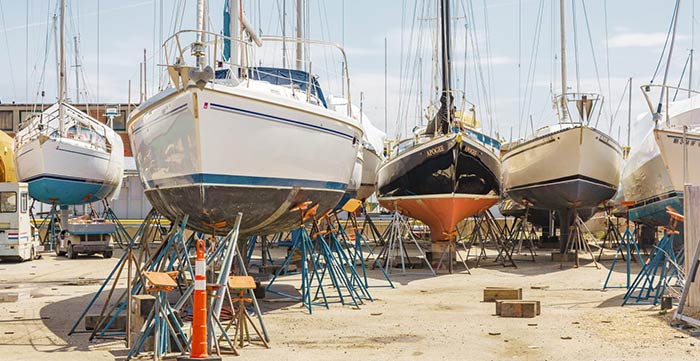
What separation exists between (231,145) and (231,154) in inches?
5.5

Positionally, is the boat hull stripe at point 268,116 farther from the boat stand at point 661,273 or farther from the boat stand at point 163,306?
the boat stand at point 661,273

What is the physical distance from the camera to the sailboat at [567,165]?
23516 millimetres

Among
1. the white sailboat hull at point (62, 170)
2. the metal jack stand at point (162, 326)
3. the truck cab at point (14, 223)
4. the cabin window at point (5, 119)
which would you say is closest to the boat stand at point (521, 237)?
the truck cab at point (14, 223)

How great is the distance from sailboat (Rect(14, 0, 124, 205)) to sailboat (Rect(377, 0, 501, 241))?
11.7 meters

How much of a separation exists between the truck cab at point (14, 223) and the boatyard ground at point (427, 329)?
660cm

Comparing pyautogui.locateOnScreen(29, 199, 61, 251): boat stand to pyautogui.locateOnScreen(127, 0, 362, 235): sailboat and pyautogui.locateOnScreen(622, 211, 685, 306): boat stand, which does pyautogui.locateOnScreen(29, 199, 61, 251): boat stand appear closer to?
pyautogui.locateOnScreen(127, 0, 362, 235): sailboat

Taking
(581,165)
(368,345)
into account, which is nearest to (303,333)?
(368,345)

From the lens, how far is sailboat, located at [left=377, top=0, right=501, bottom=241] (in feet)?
74.9

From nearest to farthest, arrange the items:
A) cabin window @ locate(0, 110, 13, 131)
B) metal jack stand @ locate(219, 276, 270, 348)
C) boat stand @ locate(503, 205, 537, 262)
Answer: metal jack stand @ locate(219, 276, 270, 348)
boat stand @ locate(503, 205, 537, 262)
cabin window @ locate(0, 110, 13, 131)

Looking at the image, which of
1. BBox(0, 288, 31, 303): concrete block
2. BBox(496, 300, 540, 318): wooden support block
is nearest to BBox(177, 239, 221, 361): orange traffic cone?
BBox(496, 300, 540, 318): wooden support block

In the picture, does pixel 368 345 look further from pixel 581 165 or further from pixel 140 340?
pixel 581 165

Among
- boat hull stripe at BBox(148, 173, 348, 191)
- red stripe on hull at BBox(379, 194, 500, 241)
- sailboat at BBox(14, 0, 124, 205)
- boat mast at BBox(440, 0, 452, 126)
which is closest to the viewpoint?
boat hull stripe at BBox(148, 173, 348, 191)

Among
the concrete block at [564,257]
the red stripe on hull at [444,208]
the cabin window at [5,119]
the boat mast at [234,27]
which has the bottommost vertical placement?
the concrete block at [564,257]

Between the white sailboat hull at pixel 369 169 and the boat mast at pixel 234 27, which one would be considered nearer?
the boat mast at pixel 234 27
